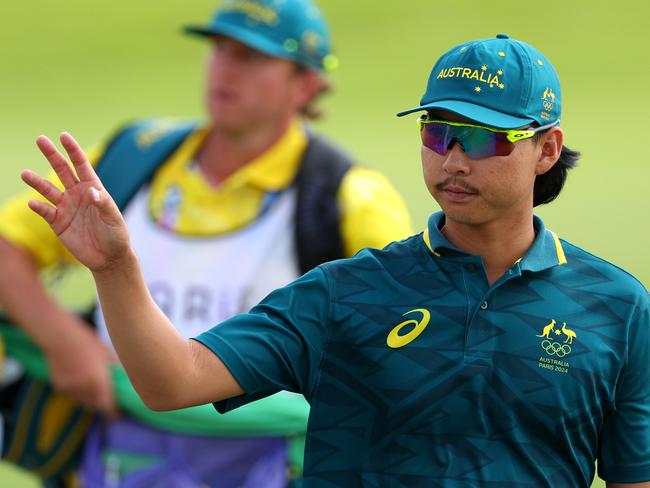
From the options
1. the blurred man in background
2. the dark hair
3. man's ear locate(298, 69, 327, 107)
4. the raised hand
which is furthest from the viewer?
man's ear locate(298, 69, 327, 107)

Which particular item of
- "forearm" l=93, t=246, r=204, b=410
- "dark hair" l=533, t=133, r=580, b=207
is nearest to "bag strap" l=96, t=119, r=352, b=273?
"dark hair" l=533, t=133, r=580, b=207

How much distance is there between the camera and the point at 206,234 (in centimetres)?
523

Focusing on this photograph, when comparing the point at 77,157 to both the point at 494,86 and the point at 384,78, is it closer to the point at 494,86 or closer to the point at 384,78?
the point at 494,86

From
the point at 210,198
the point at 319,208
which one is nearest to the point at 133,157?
the point at 210,198

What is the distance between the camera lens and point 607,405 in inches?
127

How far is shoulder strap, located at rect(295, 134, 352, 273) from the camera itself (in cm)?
500

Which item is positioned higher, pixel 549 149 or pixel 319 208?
pixel 549 149

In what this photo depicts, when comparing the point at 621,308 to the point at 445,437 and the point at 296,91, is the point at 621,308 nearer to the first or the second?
the point at 445,437

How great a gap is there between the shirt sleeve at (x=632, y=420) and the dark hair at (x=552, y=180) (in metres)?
0.33

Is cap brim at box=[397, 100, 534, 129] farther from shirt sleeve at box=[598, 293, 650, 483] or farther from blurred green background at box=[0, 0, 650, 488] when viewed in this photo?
blurred green background at box=[0, 0, 650, 488]

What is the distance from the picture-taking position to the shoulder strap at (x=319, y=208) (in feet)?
16.4

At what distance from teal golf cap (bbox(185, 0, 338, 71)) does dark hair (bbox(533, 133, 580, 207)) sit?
2227 mm

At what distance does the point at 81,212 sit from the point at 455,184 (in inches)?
29.2

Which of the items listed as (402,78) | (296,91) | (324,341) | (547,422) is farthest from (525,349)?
(402,78)
